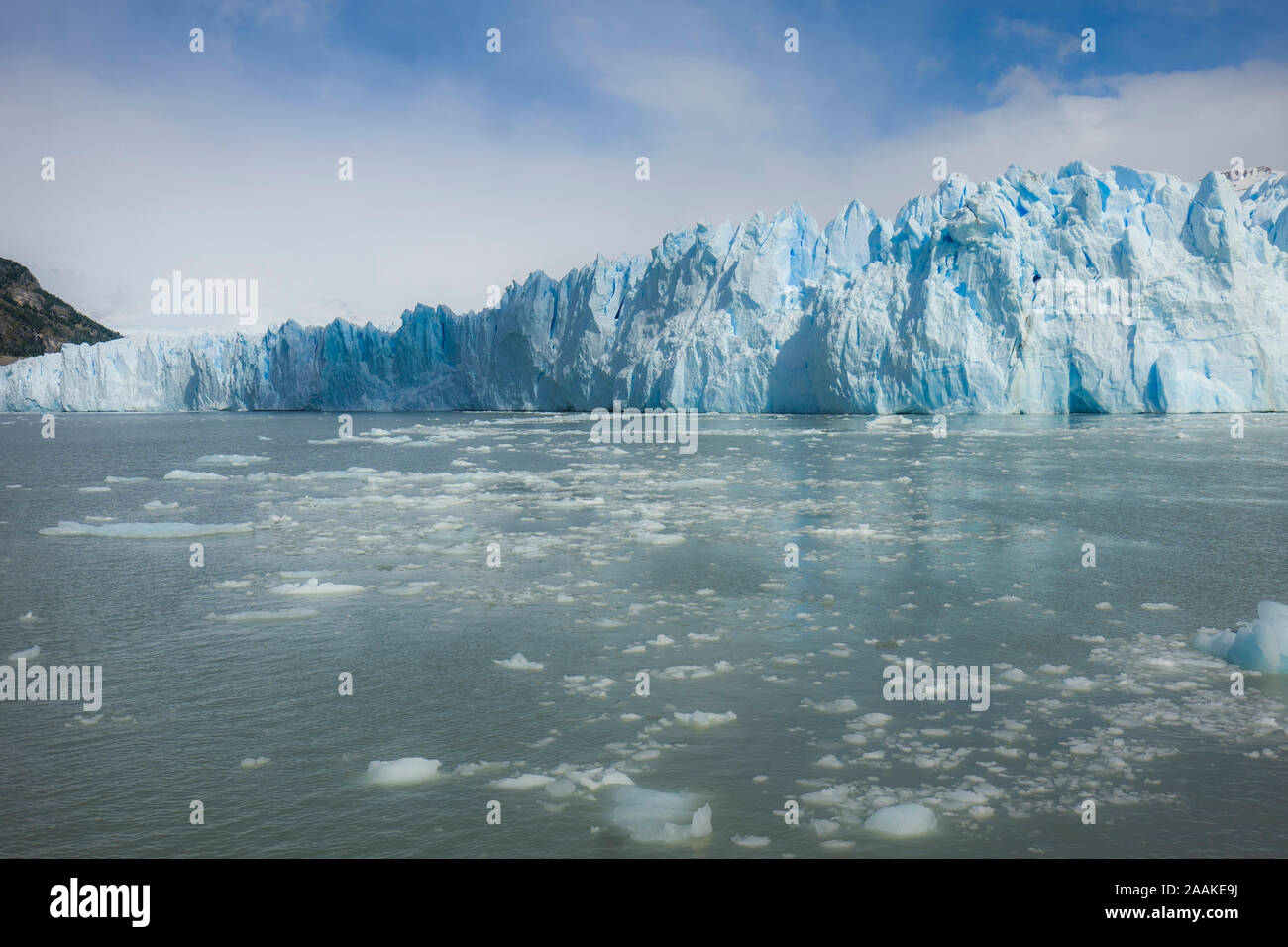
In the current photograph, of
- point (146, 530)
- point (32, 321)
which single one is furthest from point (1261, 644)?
point (32, 321)

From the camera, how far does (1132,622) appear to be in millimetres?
5438

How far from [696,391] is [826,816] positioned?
38270 mm

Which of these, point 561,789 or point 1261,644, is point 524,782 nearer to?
point 561,789

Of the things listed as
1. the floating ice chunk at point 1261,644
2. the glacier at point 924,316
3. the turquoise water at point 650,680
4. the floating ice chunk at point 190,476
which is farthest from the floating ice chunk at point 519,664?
the glacier at point 924,316

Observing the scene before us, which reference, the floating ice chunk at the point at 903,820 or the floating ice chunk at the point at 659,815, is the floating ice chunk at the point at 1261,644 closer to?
the floating ice chunk at the point at 903,820

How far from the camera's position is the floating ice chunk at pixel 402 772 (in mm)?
3305

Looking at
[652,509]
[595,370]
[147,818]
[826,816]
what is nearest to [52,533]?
[652,509]

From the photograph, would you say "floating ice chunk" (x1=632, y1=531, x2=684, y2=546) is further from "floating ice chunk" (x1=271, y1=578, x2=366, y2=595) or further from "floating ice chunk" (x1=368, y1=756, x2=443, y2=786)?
"floating ice chunk" (x1=368, y1=756, x2=443, y2=786)

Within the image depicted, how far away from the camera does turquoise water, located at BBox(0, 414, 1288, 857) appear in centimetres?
297

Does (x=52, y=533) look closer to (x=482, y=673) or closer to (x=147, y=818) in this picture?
(x=482, y=673)

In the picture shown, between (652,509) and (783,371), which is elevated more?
(783,371)

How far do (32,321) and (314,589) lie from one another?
125941 mm

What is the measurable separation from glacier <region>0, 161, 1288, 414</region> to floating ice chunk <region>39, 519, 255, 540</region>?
28019mm

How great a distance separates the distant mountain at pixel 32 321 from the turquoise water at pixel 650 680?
106605 millimetres
